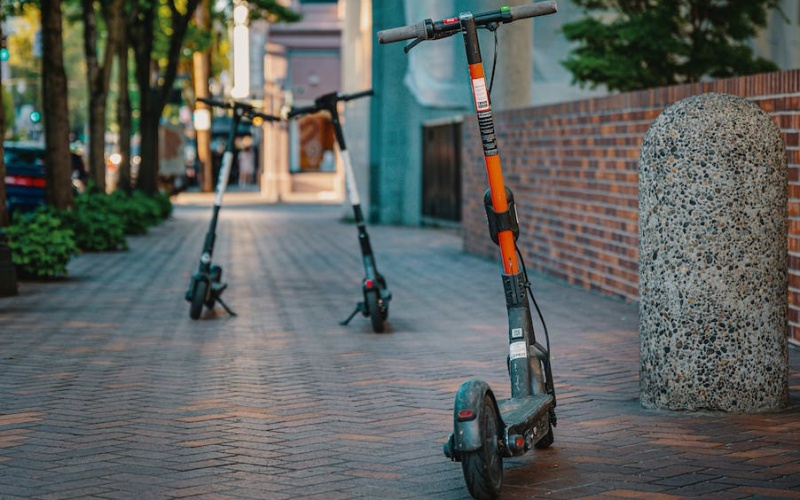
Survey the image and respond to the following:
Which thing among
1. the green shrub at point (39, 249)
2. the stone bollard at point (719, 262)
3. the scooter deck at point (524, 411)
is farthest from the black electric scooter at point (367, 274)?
the green shrub at point (39, 249)

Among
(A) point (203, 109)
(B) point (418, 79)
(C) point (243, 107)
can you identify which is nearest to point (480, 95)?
(C) point (243, 107)

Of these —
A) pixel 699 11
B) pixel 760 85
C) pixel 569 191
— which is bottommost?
pixel 569 191

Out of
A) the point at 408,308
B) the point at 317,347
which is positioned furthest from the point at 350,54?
the point at 317,347

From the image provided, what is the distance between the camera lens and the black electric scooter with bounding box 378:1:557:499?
5.23m

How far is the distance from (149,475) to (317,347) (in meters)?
4.23

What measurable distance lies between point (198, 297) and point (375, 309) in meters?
1.78

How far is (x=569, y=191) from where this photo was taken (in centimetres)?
1527

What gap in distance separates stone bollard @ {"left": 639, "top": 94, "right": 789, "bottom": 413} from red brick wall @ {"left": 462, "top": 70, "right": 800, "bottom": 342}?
2446 millimetres

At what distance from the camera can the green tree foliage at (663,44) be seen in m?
17.6

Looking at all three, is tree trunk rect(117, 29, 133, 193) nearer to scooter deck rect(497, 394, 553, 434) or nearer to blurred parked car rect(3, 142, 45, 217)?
blurred parked car rect(3, 142, 45, 217)

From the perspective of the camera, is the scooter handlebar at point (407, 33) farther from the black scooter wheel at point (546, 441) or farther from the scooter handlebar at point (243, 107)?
the scooter handlebar at point (243, 107)

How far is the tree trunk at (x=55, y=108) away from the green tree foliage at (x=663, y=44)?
22.0ft

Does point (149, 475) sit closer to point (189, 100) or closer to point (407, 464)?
point (407, 464)

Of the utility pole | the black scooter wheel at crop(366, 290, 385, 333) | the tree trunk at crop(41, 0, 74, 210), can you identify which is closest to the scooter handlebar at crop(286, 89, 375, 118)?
the black scooter wheel at crop(366, 290, 385, 333)
